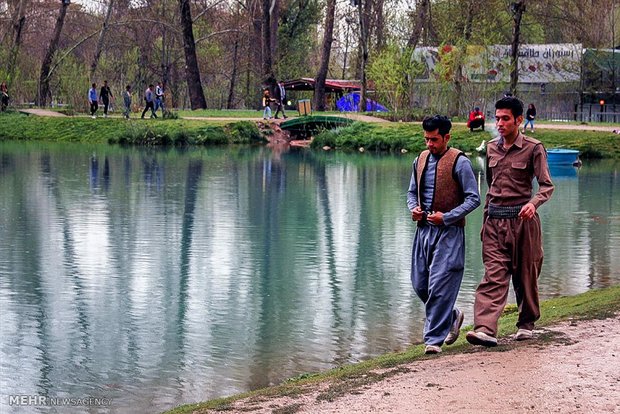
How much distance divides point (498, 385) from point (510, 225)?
70.2 inches

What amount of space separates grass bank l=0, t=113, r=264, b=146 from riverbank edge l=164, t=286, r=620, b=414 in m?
36.5

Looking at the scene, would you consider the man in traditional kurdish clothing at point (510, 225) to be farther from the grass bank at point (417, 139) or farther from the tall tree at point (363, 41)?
the tall tree at point (363, 41)

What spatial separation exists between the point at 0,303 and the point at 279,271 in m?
4.25

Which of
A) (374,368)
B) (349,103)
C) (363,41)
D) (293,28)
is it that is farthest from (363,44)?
(374,368)

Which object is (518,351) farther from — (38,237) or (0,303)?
(38,237)

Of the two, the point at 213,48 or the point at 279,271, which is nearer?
the point at 279,271

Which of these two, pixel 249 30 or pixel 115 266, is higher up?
pixel 249 30

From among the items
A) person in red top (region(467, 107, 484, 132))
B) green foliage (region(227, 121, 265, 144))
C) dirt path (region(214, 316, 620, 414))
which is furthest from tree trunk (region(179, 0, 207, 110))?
dirt path (region(214, 316, 620, 414))

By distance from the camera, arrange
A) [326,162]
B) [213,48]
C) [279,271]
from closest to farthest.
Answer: [279,271]
[326,162]
[213,48]

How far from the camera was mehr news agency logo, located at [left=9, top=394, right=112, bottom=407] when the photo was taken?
10.2 m

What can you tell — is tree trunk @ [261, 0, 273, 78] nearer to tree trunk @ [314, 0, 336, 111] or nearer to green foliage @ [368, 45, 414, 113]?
tree trunk @ [314, 0, 336, 111]

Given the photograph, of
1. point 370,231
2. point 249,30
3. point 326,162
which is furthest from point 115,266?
point 249,30

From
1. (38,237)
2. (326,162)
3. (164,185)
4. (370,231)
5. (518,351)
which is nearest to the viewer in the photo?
(518,351)

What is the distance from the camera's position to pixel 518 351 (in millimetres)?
9508
